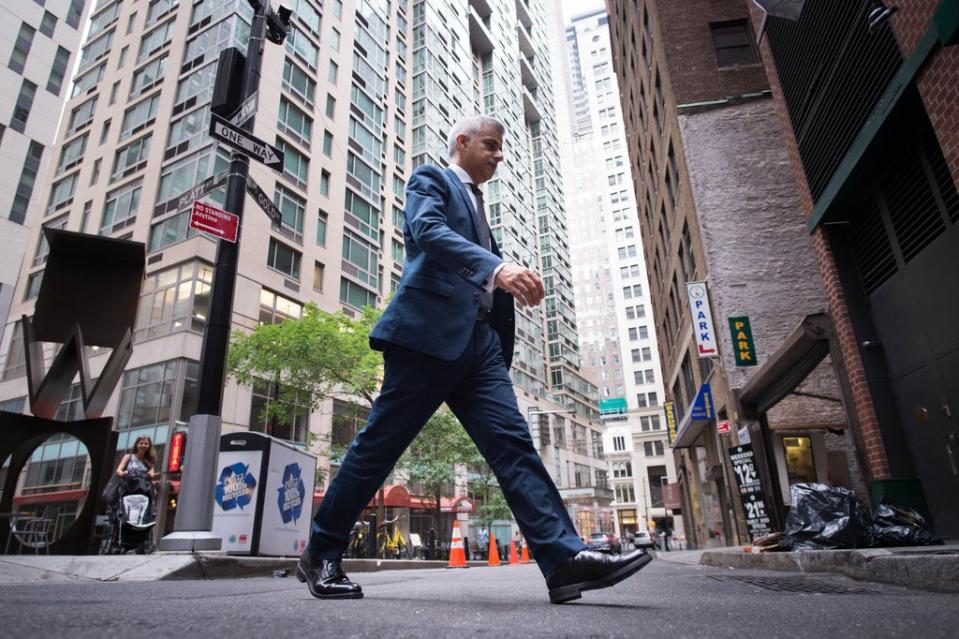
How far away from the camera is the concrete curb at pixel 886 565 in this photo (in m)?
3.09

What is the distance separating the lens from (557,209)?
3073 inches

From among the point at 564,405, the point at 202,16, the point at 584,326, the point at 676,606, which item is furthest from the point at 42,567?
the point at 584,326

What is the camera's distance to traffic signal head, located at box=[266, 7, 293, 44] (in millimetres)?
8195

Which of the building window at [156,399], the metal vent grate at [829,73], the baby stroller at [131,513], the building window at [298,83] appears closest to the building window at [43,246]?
the building window at [156,399]

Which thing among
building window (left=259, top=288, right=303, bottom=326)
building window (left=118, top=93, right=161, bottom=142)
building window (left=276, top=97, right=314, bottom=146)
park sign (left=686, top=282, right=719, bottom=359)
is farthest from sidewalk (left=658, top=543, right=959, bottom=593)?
building window (left=118, top=93, right=161, bottom=142)

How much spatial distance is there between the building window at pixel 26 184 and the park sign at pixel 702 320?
27.1m

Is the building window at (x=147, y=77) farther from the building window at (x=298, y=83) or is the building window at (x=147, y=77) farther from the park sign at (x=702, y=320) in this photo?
the park sign at (x=702, y=320)

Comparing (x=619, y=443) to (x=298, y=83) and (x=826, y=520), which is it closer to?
(x=298, y=83)

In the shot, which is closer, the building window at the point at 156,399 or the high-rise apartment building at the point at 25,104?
the building window at the point at 156,399

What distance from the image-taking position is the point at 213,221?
20.3 feet

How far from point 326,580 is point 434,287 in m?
1.27

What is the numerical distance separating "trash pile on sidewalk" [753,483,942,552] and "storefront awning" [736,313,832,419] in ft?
12.7

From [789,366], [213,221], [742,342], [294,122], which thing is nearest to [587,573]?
[213,221]

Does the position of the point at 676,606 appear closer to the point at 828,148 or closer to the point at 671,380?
the point at 828,148
